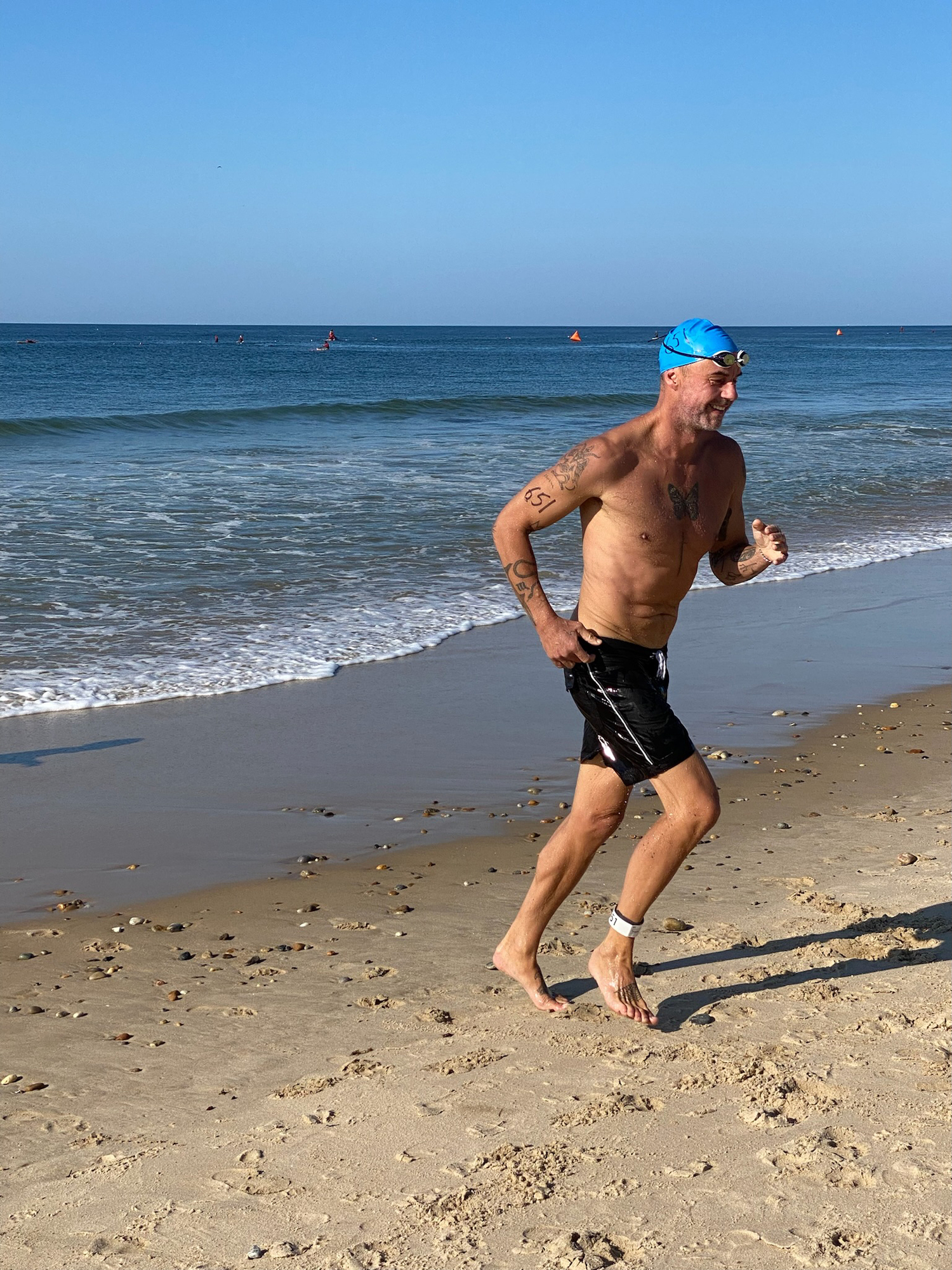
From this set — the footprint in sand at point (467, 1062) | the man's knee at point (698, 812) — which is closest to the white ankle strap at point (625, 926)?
the man's knee at point (698, 812)

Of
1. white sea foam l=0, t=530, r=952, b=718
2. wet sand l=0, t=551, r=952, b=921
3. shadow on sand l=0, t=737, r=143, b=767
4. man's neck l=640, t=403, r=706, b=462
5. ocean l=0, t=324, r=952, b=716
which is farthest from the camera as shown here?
ocean l=0, t=324, r=952, b=716

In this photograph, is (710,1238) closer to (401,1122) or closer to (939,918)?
(401,1122)

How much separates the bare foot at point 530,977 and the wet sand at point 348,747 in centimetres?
140

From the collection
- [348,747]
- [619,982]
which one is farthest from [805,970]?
[348,747]

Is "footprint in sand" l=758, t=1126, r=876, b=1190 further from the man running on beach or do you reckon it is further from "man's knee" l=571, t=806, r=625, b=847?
"man's knee" l=571, t=806, r=625, b=847

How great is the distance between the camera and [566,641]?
353cm

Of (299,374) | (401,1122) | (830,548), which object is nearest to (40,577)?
(830,548)

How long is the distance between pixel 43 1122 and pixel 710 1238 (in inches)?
63.9

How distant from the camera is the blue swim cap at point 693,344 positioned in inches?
138

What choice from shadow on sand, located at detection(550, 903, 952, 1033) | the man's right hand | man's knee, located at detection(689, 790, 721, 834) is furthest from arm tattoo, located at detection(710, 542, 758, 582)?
shadow on sand, located at detection(550, 903, 952, 1033)

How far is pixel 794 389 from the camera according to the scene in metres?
46.6

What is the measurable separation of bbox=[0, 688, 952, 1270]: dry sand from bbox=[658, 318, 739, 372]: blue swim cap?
1.84m

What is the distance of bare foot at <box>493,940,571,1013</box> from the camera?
377 centimetres

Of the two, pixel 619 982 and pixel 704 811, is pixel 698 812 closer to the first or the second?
pixel 704 811
